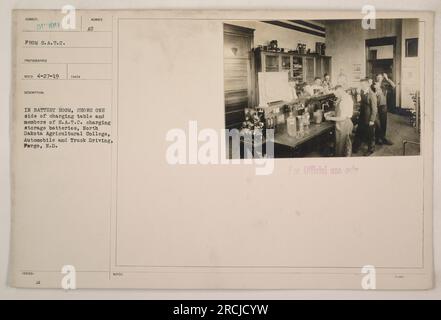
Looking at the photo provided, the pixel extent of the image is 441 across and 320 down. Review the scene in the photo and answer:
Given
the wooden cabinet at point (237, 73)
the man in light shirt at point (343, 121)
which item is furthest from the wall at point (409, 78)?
the wooden cabinet at point (237, 73)

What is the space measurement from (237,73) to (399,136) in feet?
1.23

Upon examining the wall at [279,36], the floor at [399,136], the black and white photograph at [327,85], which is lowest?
the floor at [399,136]

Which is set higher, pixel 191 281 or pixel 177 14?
pixel 177 14

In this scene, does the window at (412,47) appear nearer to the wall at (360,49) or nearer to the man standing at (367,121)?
the wall at (360,49)

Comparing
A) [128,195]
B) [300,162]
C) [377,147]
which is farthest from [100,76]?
[377,147]

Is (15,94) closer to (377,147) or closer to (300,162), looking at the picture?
(300,162)

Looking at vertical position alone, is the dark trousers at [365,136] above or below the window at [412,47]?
below

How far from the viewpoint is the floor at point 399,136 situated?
0.76 metres

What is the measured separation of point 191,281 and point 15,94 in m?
0.55

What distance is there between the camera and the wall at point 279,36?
75cm

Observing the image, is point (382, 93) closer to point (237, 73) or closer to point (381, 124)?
point (381, 124)

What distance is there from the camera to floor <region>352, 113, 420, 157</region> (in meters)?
0.76

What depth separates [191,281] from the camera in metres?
0.76
